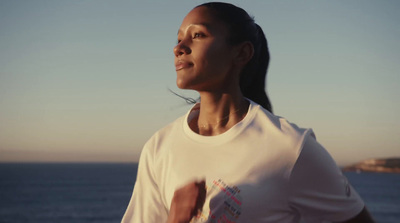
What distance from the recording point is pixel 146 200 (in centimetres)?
227

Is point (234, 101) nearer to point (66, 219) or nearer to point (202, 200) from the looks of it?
point (202, 200)

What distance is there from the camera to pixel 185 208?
Result: 6.27 feet

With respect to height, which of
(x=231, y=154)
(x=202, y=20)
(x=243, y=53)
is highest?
(x=202, y=20)

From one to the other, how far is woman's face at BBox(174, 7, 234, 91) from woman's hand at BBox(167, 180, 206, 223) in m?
0.47

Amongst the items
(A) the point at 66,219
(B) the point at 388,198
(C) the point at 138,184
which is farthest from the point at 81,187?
(C) the point at 138,184

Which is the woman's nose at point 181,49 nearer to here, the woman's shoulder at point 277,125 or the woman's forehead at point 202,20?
the woman's forehead at point 202,20

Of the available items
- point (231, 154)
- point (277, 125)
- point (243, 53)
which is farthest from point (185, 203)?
point (243, 53)

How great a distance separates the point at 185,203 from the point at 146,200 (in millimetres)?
406

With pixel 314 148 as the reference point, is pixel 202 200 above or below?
below

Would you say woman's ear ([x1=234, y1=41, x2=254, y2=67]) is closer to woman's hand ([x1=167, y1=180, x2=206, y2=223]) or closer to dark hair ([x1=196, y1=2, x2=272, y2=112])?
dark hair ([x1=196, y1=2, x2=272, y2=112])

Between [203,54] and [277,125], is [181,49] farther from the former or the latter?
[277,125]

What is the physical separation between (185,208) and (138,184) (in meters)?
0.49

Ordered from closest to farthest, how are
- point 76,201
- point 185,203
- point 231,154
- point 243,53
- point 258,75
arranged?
1. point 185,203
2. point 231,154
3. point 243,53
4. point 258,75
5. point 76,201

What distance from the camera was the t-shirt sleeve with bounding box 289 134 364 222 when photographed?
1.97m
